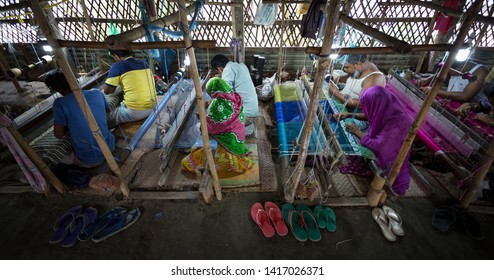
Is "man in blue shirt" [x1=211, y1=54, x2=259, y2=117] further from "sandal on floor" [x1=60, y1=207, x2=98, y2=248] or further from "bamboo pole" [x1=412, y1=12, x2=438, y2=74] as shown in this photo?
"bamboo pole" [x1=412, y1=12, x2=438, y2=74]

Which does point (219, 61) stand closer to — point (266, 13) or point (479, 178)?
point (266, 13)

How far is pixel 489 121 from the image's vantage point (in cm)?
306

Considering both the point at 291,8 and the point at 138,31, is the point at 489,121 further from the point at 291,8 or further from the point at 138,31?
the point at 291,8

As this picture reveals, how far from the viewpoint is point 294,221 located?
7.97 feet

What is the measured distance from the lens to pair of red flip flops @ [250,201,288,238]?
2359 millimetres

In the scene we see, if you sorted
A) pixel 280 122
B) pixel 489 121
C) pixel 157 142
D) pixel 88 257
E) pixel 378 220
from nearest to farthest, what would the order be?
pixel 88 257
pixel 378 220
pixel 489 121
pixel 157 142
pixel 280 122

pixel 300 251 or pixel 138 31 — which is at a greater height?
pixel 138 31

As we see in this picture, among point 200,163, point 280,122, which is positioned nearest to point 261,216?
point 200,163

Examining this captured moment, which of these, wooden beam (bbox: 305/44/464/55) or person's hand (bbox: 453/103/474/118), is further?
person's hand (bbox: 453/103/474/118)

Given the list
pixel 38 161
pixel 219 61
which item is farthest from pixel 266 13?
pixel 38 161

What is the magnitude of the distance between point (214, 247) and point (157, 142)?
1.93 meters

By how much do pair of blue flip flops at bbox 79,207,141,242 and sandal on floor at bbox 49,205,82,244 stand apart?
0.66 ft

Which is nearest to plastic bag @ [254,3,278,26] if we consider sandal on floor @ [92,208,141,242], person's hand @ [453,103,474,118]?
person's hand @ [453,103,474,118]

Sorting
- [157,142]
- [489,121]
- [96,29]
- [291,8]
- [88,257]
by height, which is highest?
[291,8]
